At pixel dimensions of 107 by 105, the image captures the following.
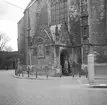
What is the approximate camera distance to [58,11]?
30594 millimetres

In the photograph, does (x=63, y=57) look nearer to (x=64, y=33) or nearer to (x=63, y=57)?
(x=63, y=57)

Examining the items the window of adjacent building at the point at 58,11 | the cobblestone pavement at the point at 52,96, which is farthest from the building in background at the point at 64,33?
the cobblestone pavement at the point at 52,96

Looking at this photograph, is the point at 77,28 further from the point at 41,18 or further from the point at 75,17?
the point at 41,18

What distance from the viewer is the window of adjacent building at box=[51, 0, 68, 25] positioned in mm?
29875

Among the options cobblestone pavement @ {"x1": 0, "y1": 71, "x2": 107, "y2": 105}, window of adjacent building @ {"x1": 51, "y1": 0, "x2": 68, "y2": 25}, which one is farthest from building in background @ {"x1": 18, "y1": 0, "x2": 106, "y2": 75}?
cobblestone pavement @ {"x1": 0, "y1": 71, "x2": 107, "y2": 105}

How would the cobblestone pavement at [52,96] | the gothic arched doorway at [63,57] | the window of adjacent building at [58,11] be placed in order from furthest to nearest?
the window of adjacent building at [58,11] → the gothic arched doorway at [63,57] → the cobblestone pavement at [52,96]

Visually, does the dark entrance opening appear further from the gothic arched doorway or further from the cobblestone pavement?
the cobblestone pavement

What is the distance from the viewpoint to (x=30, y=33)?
35.1 metres

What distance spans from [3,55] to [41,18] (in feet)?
95.2

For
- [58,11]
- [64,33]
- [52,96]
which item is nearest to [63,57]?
[64,33]

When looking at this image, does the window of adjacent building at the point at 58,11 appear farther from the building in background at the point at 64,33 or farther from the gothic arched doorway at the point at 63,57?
the gothic arched doorway at the point at 63,57

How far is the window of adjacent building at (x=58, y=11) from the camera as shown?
29.9m

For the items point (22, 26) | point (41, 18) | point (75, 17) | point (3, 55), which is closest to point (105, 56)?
point (75, 17)

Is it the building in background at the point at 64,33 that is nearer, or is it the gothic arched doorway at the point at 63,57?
the building in background at the point at 64,33
